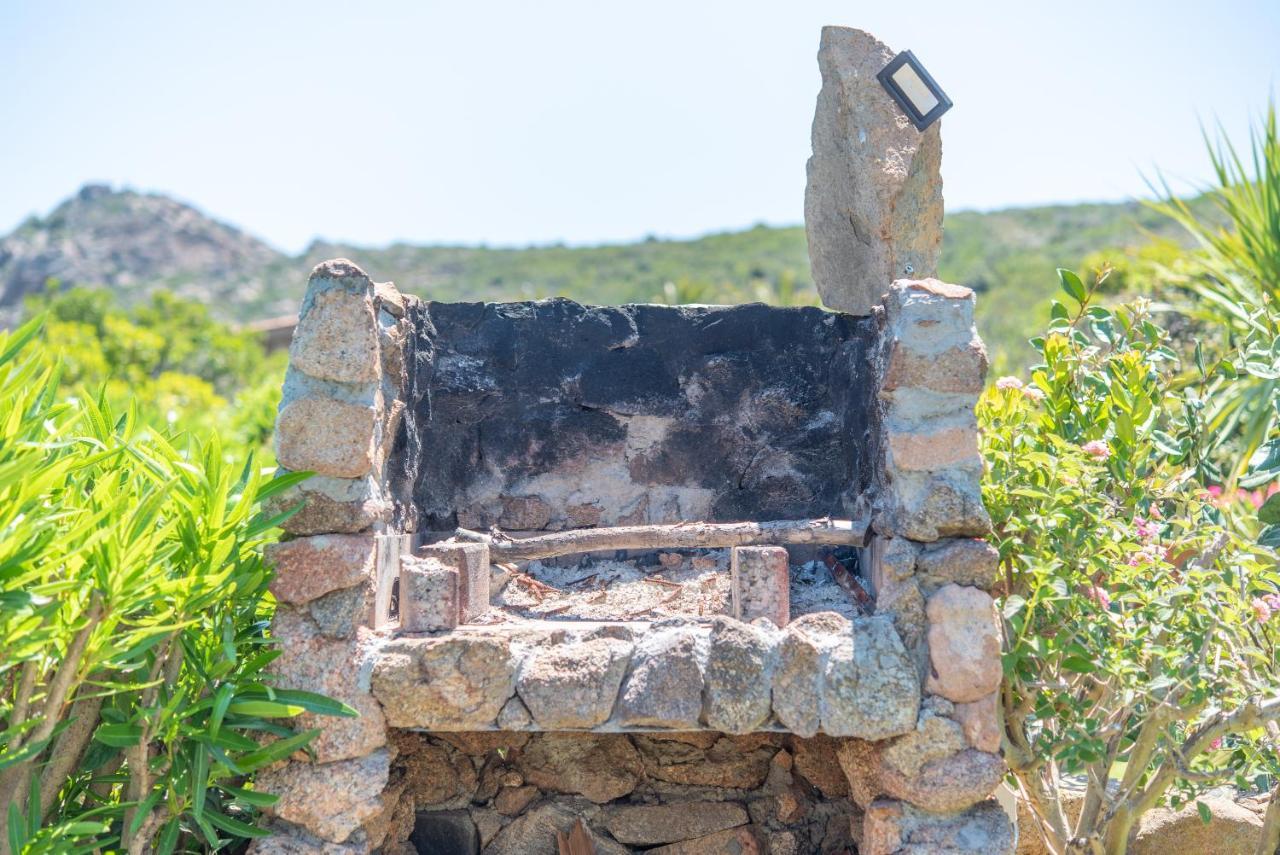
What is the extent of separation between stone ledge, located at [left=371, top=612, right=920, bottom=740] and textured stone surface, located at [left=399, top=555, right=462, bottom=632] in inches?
4.5

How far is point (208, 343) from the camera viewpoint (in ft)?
55.8

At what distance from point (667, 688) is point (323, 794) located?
1.02 metres

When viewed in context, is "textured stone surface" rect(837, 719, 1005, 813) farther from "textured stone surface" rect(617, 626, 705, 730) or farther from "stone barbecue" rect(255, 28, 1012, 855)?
"textured stone surface" rect(617, 626, 705, 730)

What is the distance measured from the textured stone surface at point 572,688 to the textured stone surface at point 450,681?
0.08m

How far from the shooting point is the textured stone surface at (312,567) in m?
3.11

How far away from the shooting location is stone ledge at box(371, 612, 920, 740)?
3.00 meters

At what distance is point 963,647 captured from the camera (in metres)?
3.04

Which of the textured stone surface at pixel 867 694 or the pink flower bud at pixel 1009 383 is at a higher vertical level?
the pink flower bud at pixel 1009 383

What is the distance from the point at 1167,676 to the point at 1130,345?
44.6 inches

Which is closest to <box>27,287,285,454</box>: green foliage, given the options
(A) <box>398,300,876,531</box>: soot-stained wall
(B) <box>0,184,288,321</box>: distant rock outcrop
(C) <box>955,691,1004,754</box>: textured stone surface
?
(A) <box>398,300,876,531</box>: soot-stained wall

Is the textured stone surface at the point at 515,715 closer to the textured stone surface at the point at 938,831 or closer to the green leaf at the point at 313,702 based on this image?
the green leaf at the point at 313,702

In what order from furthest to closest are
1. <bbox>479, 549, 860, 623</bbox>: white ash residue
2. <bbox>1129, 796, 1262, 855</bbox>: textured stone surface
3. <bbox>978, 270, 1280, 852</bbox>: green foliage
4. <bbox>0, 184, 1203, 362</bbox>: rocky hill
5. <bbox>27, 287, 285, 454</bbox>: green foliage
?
<bbox>0, 184, 1203, 362</bbox>: rocky hill
<bbox>27, 287, 285, 454</bbox>: green foliage
<bbox>1129, 796, 1262, 855</bbox>: textured stone surface
<bbox>479, 549, 860, 623</bbox>: white ash residue
<bbox>978, 270, 1280, 852</bbox>: green foliage

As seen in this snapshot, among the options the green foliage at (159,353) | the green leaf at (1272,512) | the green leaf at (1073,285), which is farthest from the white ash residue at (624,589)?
the green foliage at (159,353)

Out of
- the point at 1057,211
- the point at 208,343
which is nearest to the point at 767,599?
the point at 208,343
